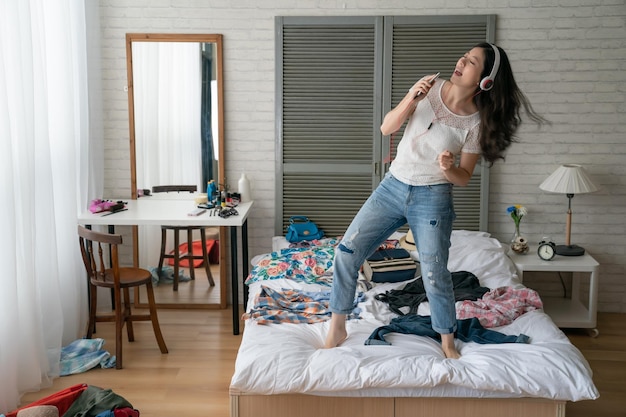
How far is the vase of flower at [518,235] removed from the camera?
14.8ft

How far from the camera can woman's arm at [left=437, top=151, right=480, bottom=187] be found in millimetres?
2752

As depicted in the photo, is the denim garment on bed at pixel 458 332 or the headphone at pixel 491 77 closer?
the headphone at pixel 491 77

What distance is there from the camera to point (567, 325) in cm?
438

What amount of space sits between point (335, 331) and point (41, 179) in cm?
178

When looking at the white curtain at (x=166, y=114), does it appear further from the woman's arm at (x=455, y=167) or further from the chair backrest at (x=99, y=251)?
the woman's arm at (x=455, y=167)

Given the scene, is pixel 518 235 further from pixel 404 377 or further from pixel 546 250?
pixel 404 377

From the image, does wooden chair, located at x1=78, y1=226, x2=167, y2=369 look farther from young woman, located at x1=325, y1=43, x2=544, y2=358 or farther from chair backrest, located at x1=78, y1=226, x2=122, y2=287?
young woman, located at x1=325, y1=43, x2=544, y2=358

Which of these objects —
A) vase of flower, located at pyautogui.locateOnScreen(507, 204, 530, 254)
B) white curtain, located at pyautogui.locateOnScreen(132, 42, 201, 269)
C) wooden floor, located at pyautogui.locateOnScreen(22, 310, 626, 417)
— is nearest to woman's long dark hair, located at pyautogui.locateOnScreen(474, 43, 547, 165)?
wooden floor, located at pyautogui.locateOnScreen(22, 310, 626, 417)

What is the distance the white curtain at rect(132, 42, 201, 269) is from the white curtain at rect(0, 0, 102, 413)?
308 millimetres

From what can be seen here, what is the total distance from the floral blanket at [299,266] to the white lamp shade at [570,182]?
1.42 metres

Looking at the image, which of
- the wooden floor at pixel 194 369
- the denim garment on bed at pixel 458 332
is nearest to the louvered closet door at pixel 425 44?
the wooden floor at pixel 194 369

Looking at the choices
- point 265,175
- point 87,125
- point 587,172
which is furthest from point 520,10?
point 87,125

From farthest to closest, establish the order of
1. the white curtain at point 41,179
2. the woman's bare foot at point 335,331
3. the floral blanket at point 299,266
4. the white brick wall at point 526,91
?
the white brick wall at point 526,91
the floral blanket at point 299,266
the white curtain at point 41,179
the woman's bare foot at point 335,331

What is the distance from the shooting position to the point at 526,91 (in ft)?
15.4
